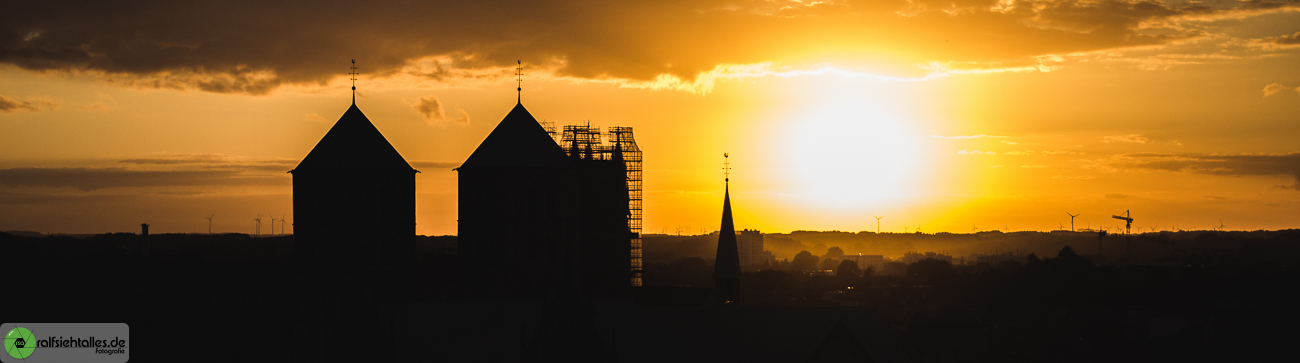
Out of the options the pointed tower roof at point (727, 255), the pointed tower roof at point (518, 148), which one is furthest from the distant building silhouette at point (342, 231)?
the pointed tower roof at point (727, 255)

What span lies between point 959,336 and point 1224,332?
25.5 meters

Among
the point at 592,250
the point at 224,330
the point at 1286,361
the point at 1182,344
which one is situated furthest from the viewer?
the point at 1182,344

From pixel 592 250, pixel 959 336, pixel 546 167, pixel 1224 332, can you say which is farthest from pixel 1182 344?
pixel 546 167

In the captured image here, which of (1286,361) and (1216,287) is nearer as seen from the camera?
(1286,361)

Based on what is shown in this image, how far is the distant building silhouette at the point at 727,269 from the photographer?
195ft

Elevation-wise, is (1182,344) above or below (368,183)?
below

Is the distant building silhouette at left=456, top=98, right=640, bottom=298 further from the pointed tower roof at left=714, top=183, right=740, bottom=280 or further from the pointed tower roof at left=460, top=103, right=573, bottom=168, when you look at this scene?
the pointed tower roof at left=714, top=183, right=740, bottom=280

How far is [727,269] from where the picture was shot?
59375 millimetres

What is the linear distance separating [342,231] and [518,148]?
29.2ft

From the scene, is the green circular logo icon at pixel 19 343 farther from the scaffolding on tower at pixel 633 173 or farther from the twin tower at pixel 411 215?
the scaffolding on tower at pixel 633 173

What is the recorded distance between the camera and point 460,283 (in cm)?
5075

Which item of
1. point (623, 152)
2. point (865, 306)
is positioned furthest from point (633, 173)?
point (865, 306)

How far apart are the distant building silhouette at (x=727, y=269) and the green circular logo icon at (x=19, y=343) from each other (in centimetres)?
3346

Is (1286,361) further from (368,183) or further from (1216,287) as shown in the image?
(368,183)
